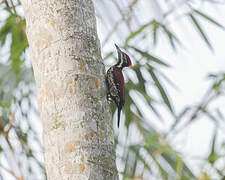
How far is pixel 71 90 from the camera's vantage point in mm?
1200

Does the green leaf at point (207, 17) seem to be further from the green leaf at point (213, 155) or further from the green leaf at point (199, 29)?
the green leaf at point (213, 155)

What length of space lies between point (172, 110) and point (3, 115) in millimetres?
949

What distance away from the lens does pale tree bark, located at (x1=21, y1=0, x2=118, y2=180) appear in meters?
1.13

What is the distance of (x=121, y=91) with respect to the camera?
1791 mm

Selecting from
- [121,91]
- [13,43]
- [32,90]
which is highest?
[13,43]

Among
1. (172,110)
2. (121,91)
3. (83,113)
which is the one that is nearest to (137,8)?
(121,91)

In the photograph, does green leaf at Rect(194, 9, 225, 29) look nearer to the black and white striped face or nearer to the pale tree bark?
the black and white striped face

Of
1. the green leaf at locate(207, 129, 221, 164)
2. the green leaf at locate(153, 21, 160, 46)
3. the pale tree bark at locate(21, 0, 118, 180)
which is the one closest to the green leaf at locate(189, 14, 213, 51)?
the green leaf at locate(153, 21, 160, 46)

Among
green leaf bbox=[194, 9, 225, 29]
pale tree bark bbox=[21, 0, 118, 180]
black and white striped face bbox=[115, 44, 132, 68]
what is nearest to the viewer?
pale tree bark bbox=[21, 0, 118, 180]

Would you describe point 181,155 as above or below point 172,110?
below

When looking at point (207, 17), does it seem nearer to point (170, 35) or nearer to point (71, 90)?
point (170, 35)

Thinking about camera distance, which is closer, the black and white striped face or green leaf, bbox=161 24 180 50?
the black and white striped face

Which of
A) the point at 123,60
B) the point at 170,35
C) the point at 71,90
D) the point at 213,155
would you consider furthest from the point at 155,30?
the point at 71,90

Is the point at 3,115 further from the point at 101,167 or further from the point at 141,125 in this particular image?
the point at 101,167
